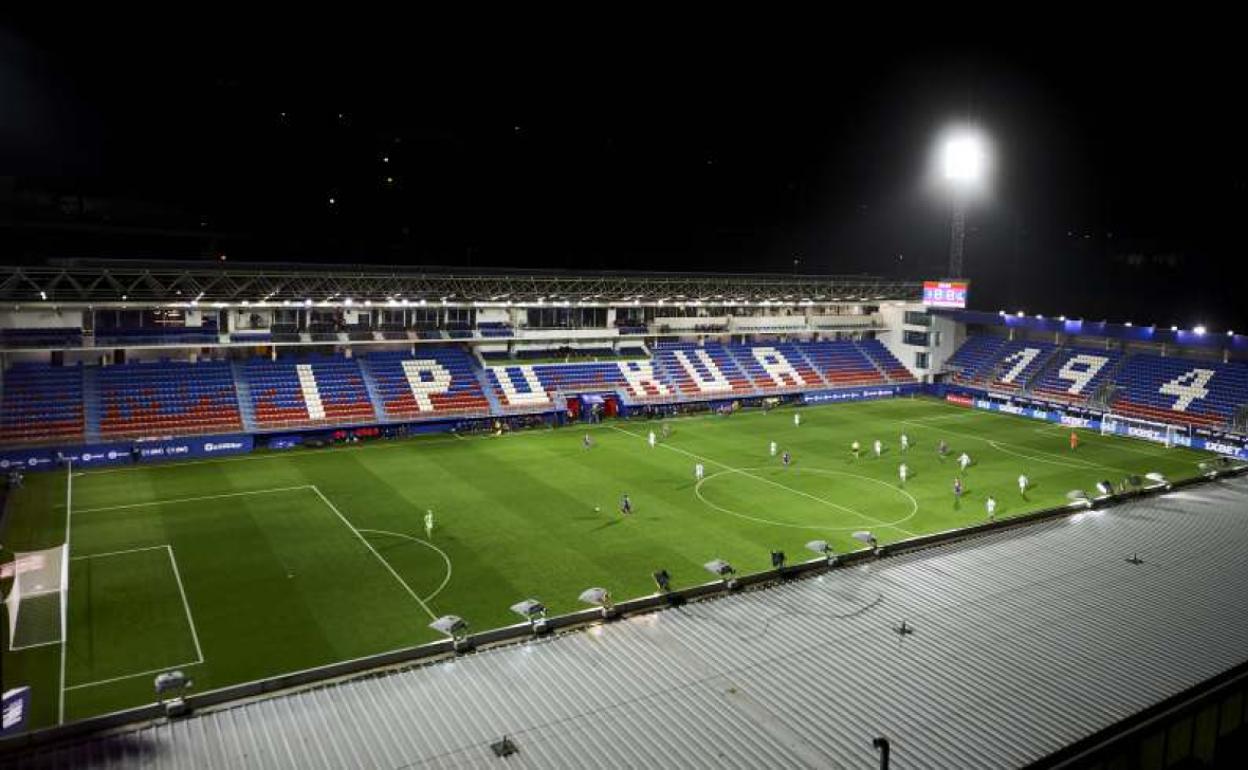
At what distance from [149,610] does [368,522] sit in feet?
28.9

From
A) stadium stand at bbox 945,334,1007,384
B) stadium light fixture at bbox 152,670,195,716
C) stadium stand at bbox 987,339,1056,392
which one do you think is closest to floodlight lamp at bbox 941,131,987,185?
stadium stand at bbox 987,339,1056,392

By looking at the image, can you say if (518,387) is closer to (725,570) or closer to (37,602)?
(37,602)

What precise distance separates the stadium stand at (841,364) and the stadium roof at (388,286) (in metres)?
4.51

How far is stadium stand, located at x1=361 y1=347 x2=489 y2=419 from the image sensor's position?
156 feet

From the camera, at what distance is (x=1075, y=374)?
58.1 meters

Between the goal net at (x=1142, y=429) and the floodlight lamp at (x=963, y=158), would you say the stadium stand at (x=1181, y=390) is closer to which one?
the goal net at (x=1142, y=429)

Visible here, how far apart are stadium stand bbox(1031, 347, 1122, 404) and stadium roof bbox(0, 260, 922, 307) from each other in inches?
500

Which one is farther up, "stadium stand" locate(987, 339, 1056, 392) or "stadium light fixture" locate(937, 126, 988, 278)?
"stadium light fixture" locate(937, 126, 988, 278)

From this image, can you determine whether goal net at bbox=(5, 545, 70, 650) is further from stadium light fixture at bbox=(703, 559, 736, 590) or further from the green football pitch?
stadium light fixture at bbox=(703, 559, 736, 590)

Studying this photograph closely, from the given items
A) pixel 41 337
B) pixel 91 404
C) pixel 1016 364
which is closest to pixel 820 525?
pixel 91 404

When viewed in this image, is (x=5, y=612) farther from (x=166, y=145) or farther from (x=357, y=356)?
(x=166, y=145)

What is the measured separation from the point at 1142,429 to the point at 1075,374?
946cm

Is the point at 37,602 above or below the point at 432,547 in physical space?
below

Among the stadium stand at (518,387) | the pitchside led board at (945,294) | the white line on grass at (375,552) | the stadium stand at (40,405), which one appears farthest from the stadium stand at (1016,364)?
the stadium stand at (40,405)
